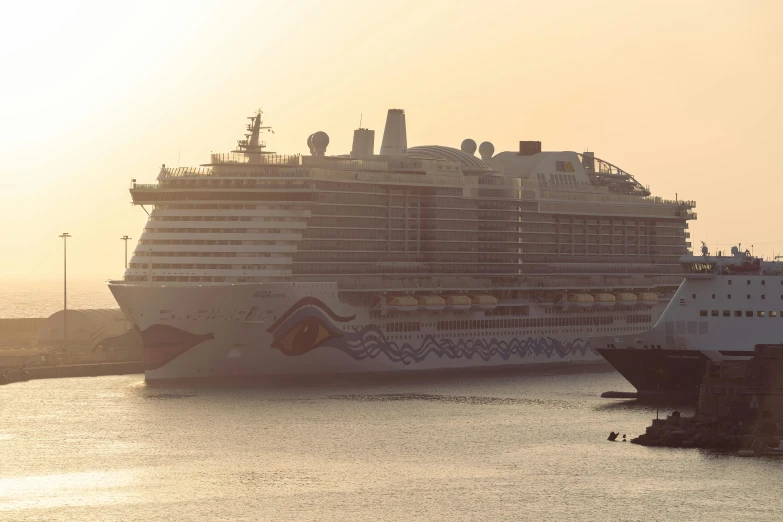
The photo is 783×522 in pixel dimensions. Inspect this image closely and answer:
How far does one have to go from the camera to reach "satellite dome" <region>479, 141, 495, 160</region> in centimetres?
11169

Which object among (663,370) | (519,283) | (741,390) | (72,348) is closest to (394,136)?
(519,283)

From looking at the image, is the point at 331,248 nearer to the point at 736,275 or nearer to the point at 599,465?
the point at 736,275

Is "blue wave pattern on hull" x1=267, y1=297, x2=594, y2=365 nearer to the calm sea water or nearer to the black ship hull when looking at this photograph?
the calm sea water

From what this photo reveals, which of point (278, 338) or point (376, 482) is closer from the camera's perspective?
point (376, 482)

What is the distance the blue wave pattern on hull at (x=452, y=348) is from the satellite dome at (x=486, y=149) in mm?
14261

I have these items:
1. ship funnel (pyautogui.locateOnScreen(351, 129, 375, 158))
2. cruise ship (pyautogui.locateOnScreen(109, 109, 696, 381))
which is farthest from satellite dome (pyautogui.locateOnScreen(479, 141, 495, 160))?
ship funnel (pyautogui.locateOnScreen(351, 129, 375, 158))

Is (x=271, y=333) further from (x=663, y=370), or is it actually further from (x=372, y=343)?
(x=663, y=370)

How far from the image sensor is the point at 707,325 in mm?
80250

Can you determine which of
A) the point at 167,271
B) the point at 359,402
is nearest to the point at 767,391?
the point at 359,402

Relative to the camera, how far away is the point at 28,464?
62.6 metres

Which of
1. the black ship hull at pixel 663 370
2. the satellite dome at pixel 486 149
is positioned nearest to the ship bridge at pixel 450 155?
the satellite dome at pixel 486 149

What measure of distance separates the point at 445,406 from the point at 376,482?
19.4 m

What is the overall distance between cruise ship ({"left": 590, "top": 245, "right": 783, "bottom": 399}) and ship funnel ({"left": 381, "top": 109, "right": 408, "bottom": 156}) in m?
26.6

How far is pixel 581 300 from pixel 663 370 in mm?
24505
